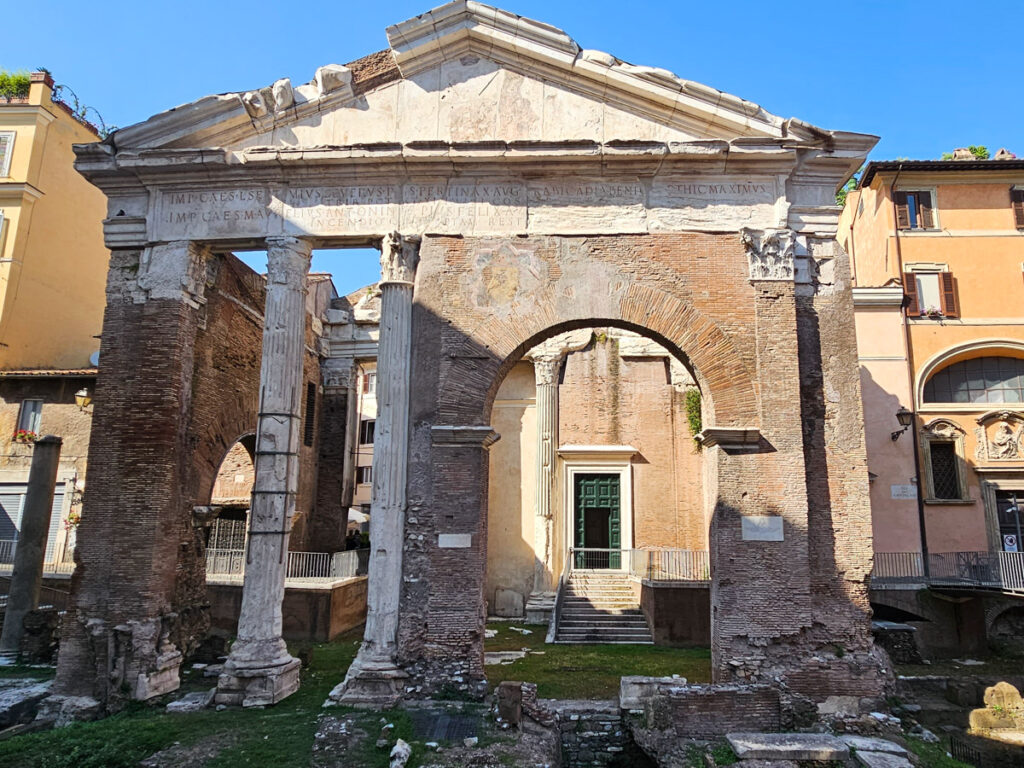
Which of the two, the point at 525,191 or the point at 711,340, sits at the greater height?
the point at 525,191

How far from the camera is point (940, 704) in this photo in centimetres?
1166

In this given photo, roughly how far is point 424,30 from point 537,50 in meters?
1.53

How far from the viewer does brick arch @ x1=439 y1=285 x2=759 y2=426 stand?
9586mm

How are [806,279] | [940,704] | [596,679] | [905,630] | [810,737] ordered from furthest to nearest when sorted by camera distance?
[905,630] < [940,704] < [596,679] < [806,279] < [810,737]

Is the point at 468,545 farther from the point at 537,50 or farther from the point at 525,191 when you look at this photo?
the point at 537,50

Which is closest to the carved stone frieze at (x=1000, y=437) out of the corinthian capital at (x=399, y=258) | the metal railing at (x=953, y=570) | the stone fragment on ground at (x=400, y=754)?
the metal railing at (x=953, y=570)

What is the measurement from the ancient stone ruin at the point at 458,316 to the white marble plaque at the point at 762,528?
0.04m

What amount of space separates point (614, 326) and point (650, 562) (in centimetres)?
810

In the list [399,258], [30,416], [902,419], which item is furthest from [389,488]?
[30,416]

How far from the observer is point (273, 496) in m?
9.52

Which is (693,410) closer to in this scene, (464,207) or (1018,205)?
(464,207)

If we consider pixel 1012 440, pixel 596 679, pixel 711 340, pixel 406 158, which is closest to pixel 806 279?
pixel 711 340

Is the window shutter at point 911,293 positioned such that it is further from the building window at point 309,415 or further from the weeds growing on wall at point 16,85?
the weeds growing on wall at point 16,85

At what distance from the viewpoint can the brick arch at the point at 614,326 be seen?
9.59 metres
